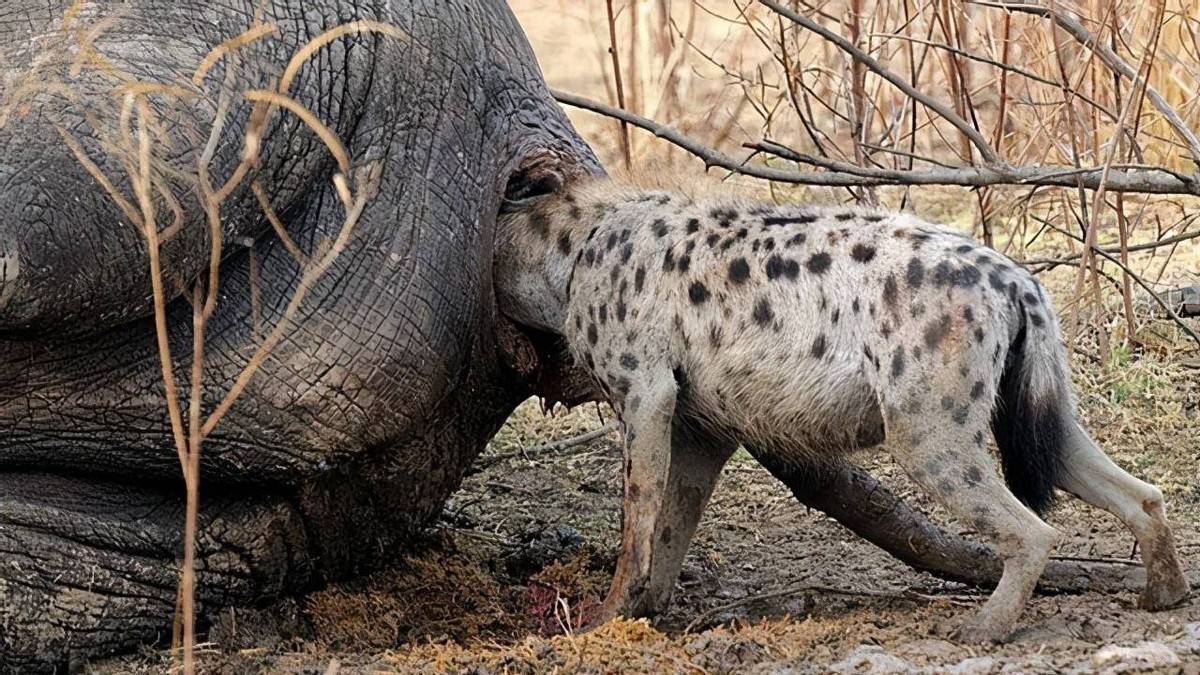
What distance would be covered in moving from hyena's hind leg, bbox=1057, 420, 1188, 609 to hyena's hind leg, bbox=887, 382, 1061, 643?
0.93ft

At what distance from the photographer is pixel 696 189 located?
4633 millimetres

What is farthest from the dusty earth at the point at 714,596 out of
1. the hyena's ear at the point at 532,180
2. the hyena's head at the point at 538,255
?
the hyena's ear at the point at 532,180

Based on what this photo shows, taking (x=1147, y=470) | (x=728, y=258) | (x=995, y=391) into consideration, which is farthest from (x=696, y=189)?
(x=1147, y=470)

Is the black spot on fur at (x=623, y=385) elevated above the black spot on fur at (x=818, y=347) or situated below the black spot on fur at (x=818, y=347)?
below

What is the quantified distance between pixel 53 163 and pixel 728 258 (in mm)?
1535

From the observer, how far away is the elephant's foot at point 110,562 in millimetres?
4188

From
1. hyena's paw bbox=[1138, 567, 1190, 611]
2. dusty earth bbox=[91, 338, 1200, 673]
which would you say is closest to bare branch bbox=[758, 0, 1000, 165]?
dusty earth bbox=[91, 338, 1200, 673]

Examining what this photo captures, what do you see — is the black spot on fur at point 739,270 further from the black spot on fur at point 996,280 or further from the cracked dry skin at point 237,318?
the cracked dry skin at point 237,318

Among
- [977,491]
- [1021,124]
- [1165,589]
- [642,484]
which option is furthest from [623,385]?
[1021,124]

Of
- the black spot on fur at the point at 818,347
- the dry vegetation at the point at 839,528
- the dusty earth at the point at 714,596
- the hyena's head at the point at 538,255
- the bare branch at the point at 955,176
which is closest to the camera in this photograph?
the dusty earth at the point at 714,596

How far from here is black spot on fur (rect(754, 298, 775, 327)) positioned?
4207 mm

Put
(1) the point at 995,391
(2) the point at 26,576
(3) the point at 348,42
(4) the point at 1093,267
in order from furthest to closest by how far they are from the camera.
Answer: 1. (4) the point at 1093,267
2. (3) the point at 348,42
3. (2) the point at 26,576
4. (1) the point at 995,391

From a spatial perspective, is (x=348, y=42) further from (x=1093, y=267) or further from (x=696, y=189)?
(x=1093, y=267)

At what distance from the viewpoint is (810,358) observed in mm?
4137
